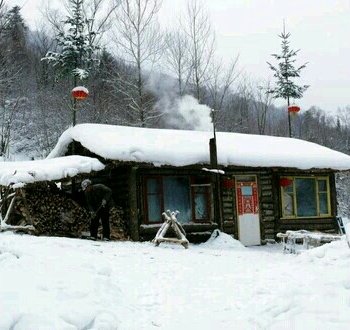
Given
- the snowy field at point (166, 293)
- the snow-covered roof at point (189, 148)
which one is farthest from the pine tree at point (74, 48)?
the snowy field at point (166, 293)

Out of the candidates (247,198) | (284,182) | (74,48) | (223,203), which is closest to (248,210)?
(247,198)

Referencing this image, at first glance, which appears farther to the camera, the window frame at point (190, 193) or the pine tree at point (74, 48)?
the pine tree at point (74, 48)

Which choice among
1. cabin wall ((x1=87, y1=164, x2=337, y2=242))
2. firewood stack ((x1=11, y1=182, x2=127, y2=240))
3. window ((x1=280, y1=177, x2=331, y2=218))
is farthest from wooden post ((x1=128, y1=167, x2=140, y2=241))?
window ((x1=280, y1=177, x2=331, y2=218))

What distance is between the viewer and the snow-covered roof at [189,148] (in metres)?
13.2

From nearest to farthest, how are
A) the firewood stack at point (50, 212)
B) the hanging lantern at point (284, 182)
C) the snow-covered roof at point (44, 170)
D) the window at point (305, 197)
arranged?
1. the snow-covered roof at point (44, 170)
2. the firewood stack at point (50, 212)
3. the hanging lantern at point (284, 182)
4. the window at point (305, 197)

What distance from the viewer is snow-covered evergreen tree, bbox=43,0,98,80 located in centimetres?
2755

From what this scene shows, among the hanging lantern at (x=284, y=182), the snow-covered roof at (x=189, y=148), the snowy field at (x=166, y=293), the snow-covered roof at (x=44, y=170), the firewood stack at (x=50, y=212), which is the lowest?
the snowy field at (x=166, y=293)

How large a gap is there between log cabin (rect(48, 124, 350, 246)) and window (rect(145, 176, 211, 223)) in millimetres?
33

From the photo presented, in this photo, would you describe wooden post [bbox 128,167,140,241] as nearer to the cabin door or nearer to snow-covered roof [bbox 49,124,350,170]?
snow-covered roof [bbox 49,124,350,170]

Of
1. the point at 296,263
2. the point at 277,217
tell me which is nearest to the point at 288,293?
the point at 296,263

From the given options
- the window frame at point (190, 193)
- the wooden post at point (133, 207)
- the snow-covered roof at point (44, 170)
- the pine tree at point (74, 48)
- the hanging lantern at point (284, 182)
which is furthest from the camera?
the pine tree at point (74, 48)

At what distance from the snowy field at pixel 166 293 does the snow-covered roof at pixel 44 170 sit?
374cm

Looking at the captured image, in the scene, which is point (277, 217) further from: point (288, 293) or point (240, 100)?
point (240, 100)

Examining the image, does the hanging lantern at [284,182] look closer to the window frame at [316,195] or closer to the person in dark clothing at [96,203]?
the window frame at [316,195]
